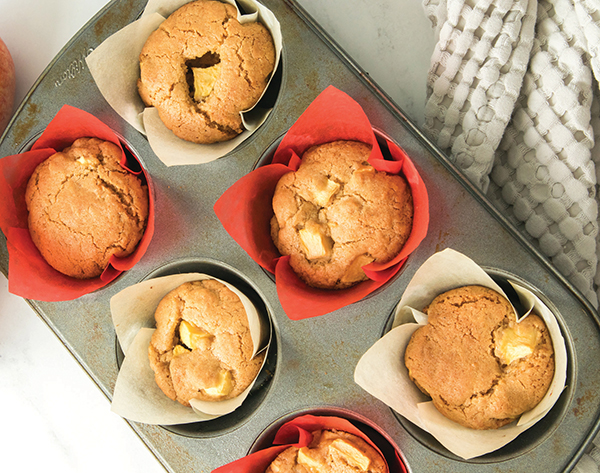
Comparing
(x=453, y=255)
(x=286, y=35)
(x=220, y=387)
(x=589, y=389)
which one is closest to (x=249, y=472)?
(x=220, y=387)

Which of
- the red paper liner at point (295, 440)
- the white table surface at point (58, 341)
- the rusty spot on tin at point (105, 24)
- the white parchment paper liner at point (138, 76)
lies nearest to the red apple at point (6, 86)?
the white table surface at point (58, 341)

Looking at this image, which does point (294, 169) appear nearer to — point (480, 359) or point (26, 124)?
point (480, 359)

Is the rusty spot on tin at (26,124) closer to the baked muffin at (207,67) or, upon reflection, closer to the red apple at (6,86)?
the red apple at (6,86)

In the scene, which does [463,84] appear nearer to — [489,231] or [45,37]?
[489,231]

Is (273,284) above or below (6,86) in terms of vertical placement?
below

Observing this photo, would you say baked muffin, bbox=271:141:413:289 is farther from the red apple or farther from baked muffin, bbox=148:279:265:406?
the red apple

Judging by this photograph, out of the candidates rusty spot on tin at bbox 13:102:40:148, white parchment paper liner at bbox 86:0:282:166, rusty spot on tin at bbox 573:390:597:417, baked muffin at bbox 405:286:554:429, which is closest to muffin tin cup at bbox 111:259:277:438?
white parchment paper liner at bbox 86:0:282:166


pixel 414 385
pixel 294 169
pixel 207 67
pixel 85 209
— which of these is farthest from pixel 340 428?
pixel 207 67
